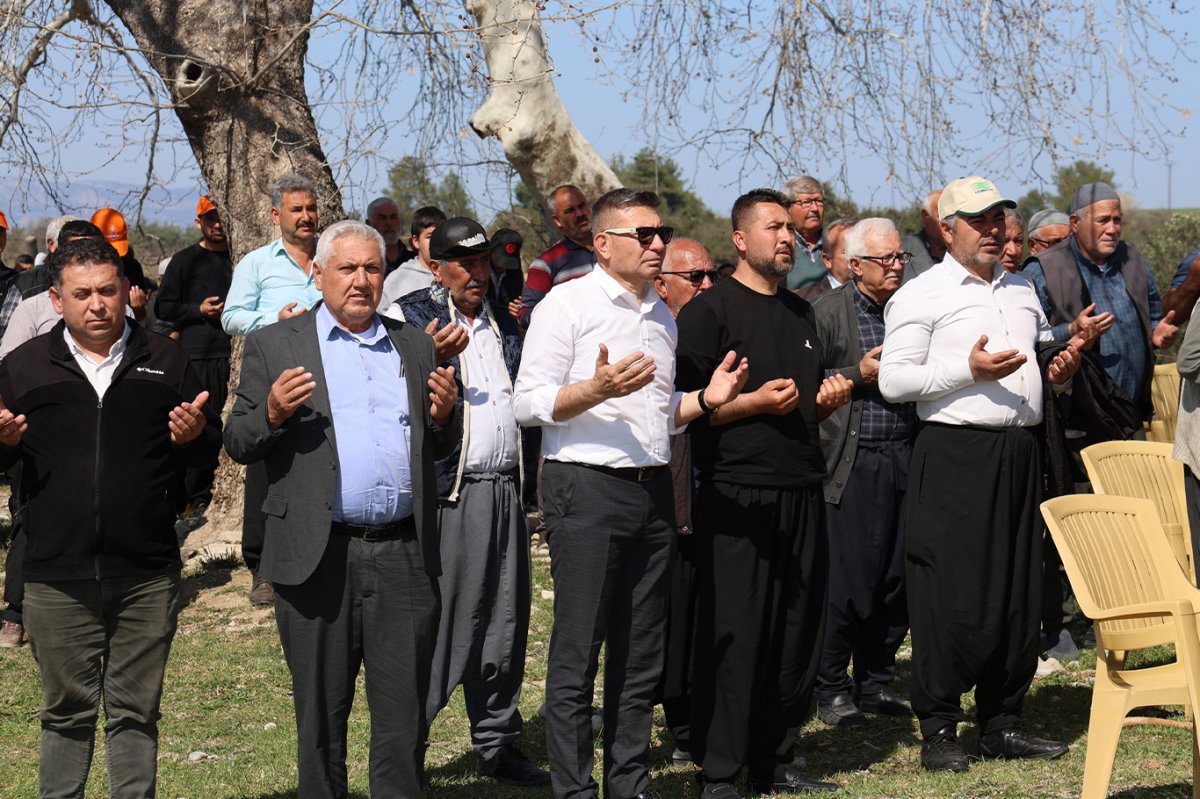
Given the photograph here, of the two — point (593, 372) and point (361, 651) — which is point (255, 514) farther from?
point (593, 372)

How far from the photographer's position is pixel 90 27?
33.5 feet

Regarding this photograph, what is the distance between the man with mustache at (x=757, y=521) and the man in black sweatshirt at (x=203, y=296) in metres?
4.86

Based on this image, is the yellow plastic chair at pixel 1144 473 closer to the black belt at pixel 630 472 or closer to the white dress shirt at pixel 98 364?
the black belt at pixel 630 472

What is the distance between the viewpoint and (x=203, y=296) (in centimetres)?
992

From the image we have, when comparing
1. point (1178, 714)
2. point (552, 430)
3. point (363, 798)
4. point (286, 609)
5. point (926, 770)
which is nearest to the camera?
point (286, 609)

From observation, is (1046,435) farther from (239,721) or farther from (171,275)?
(171,275)

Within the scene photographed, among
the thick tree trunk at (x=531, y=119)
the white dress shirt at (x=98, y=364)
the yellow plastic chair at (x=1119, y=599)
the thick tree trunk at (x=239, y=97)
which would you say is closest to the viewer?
the white dress shirt at (x=98, y=364)

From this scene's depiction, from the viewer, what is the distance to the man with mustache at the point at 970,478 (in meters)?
6.05

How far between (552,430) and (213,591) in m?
4.71

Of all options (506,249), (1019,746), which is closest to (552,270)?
(506,249)

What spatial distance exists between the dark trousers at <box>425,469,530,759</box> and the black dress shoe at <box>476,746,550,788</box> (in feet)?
0.15

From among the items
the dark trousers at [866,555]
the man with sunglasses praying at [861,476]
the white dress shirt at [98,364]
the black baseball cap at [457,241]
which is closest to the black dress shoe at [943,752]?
the dark trousers at [866,555]

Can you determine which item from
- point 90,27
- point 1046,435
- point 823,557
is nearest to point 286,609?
point 823,557

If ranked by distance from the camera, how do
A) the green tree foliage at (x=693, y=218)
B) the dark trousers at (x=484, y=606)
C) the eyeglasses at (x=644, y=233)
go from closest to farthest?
the eyeglasses at (x=644, y=233), the dark trousers at (x=484, y=606), the green tree foliage at (x=693, y=218)
